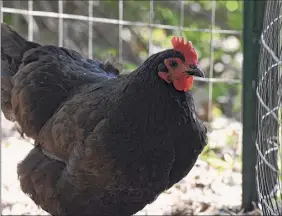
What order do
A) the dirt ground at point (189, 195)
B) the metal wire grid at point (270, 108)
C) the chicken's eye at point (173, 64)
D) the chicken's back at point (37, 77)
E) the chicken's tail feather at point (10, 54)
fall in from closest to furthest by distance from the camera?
the chicken's eye at point (173, 64) < the metal wire grid at point (270, 108) < the chicken's back at point (37, 77) < the chicken's tail feather at point (10, 54) < the dirt ground at point (189, 195)

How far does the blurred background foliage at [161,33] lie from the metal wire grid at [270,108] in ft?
6.95

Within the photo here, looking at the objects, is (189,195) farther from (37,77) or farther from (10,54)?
(10,54)

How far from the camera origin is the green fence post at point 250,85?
3.27 metres

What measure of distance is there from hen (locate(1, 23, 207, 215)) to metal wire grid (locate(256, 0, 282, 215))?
0.39 m

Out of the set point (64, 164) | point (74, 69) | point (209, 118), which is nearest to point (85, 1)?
point (209, 118)

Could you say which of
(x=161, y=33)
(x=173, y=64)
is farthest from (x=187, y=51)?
(x=161, y=33)

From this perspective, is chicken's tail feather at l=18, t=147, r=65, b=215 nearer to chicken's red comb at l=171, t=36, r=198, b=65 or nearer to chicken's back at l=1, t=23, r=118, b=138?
chicken's back at l=1, t=23, r=118, b=138

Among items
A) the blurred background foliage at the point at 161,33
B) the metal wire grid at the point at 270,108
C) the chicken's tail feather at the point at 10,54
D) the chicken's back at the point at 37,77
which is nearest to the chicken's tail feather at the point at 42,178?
the chicken's back at the point at 37,77

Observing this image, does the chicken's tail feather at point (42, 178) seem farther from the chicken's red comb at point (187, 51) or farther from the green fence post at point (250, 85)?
the green fence post at point (250, 85)

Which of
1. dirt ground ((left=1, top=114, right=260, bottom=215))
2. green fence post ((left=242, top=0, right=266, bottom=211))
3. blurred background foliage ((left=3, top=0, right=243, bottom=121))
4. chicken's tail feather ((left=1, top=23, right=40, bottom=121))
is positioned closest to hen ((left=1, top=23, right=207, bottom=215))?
chicken's tail feather ((left=1, top=23, right=40, bottom=121))

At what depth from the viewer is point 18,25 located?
5.51m

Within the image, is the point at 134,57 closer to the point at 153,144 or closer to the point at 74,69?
the point at 74,69

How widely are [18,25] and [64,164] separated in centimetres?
308

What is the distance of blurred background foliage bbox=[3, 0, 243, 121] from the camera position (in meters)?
5.45
